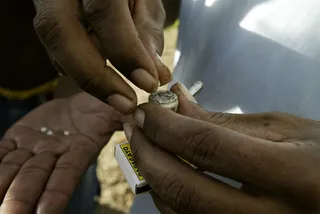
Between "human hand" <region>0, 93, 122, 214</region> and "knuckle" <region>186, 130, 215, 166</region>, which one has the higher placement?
"knuckle" <region>186, 130, 215, 166</region>

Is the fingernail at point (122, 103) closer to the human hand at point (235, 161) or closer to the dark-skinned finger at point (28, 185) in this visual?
the human hand at point (235, 161)

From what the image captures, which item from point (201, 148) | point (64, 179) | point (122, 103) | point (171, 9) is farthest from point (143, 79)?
point (171, 9)

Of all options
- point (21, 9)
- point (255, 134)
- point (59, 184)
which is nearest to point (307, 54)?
point (255, 134)

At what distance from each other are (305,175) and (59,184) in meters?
0.48

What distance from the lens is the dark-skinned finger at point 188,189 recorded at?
0.40m

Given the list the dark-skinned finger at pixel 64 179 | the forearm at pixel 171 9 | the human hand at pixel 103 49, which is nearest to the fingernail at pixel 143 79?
the human hand at pixel 103 49

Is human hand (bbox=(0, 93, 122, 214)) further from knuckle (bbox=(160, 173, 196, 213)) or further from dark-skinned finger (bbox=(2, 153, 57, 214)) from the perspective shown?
knuckle (bbox=(160, 173, 196, 213))

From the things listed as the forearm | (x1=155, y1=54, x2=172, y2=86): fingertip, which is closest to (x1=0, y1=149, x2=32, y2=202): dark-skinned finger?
(x1=155, y1=54, x2=172, y2=86): fingertip

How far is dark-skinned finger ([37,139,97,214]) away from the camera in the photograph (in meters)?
0.71

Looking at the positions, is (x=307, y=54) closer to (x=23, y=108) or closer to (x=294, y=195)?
(x=294, y=195)

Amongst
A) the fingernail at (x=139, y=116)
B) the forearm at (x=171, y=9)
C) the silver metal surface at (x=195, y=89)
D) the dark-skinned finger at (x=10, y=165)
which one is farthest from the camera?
the forearm at (x=171, y=9)

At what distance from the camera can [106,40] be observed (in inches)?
20.8

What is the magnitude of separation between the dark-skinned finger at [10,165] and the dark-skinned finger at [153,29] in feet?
1.20

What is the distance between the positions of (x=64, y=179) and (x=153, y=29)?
330 mm
